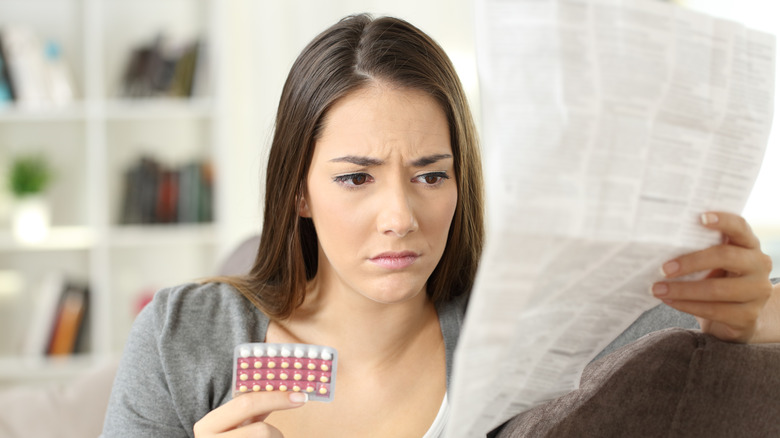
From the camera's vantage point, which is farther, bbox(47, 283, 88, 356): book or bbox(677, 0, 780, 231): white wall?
bbox(47, 283, 88, 356): book

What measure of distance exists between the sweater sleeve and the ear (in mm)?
289

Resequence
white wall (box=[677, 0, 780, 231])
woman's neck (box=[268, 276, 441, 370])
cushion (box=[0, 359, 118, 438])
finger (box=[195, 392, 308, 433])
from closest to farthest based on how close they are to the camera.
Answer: finger (box=[195, 392, 308, 433]) → woman's neck (box=[268, 276, 441, 370]) → cushion (box=[0, 359, 118, 438]) → white wall (box=[677, 0, 780, 231])

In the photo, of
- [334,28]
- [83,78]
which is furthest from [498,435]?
[83,78]

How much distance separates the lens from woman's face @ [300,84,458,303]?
41.2 inches

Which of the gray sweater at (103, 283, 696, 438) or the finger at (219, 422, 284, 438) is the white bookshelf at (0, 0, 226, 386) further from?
the finger at (219, 422, 284, 438)

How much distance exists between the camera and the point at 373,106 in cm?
109

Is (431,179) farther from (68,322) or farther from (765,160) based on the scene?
(68,322)

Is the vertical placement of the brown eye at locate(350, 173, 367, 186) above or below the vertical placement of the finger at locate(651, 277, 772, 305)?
above

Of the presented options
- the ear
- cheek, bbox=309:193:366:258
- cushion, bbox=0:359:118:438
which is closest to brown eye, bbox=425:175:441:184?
cheek, bbox=309:193:366:258

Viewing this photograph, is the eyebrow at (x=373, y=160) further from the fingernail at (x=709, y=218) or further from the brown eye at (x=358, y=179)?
the fingernail at (x=709, y=218)

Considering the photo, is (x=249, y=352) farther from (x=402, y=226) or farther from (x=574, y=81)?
(x=574, y=81)

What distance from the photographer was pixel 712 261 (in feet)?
2.58

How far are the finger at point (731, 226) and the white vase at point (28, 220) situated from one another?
2.90 metres

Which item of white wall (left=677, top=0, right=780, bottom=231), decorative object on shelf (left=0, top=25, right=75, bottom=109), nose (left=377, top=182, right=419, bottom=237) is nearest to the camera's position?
nose (left=377, top=182, right=419, bottom=237)
